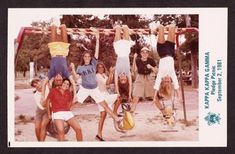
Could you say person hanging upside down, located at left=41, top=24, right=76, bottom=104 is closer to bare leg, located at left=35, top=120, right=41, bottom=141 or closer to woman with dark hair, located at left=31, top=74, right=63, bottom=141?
woman with dark hair, located at left=31, top=74, right=63, bottom=141

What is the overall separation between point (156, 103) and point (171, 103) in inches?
1.8

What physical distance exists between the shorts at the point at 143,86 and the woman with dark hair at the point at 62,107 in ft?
0.65

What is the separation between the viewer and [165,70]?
1.76m

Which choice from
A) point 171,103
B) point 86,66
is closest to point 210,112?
point 171,103

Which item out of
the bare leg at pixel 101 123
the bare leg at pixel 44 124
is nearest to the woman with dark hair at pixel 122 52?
the bare leg at pixel 101 123

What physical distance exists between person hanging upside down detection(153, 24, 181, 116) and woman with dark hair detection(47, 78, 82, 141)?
0.25 metres

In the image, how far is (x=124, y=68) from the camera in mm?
1748

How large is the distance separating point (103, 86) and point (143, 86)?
120 mm

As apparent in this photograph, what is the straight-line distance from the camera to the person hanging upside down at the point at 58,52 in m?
1.74

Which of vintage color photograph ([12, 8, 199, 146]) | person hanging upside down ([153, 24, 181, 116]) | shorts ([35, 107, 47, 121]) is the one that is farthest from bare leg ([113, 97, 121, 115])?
shorts ([35, 107, 47, 121])

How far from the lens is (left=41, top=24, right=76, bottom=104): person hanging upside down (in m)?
1.74

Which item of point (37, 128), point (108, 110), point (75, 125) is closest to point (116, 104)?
point (108, 110)

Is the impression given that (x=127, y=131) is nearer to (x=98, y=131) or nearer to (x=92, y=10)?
(x=98, y=131)

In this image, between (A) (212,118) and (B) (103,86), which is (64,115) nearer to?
(B) (103,86)
